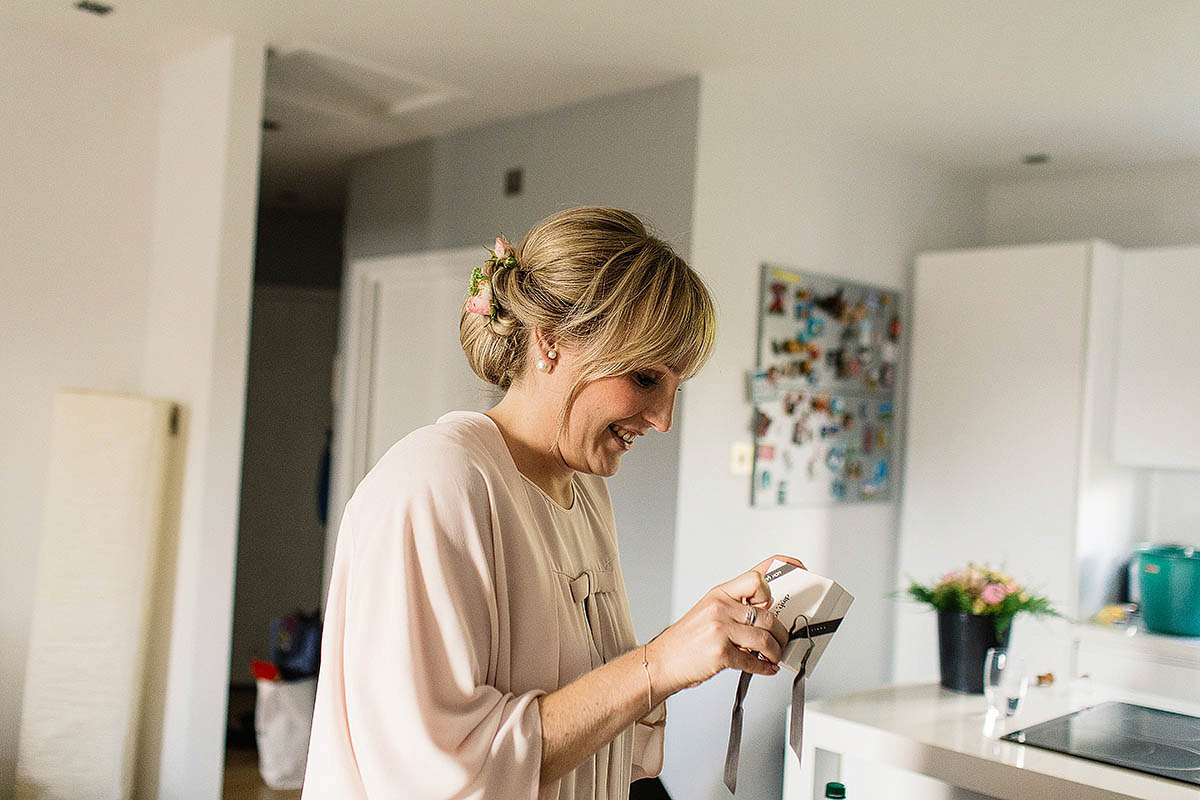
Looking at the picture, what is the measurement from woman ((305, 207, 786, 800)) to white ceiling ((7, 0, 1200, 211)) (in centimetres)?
158

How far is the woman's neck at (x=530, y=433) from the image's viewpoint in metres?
1.25

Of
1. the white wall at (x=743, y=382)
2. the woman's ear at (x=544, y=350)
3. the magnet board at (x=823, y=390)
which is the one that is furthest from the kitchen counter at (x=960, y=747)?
the woman's ear at (x=544, y=350)

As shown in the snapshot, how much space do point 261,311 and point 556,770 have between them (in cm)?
472

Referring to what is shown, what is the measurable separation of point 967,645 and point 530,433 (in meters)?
1.76

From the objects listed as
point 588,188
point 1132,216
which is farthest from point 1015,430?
point 588,188

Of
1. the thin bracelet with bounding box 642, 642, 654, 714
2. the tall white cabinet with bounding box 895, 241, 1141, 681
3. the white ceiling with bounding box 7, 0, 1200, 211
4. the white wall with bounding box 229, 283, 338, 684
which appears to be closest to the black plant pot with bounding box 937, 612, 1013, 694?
the tall white cabinet with bounding box 895, 241, 1141, 681

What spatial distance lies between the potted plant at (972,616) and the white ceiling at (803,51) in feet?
4.60

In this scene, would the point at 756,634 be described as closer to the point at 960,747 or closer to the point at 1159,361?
the point at 960,747

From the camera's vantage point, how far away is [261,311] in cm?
541

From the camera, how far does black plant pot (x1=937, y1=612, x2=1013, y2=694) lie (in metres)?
2.55

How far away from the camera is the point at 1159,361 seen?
3.56 m

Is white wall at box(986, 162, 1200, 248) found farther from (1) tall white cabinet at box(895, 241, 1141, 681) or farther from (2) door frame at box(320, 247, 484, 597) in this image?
(2) door frame at box(320, 247, 484, 597)

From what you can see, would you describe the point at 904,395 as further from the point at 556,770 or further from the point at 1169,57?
the point at 556,770

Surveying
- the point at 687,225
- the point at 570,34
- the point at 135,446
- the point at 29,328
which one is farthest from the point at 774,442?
the point at 29,328
